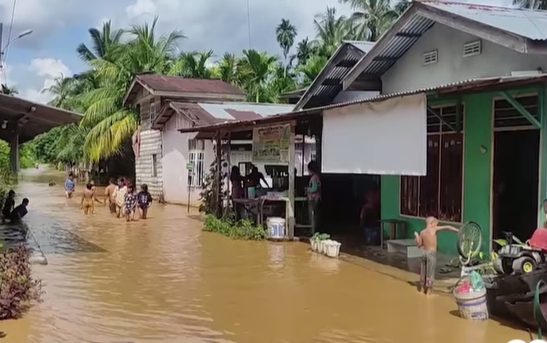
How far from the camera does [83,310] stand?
8719 mm

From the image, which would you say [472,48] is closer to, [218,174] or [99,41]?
[218,174]

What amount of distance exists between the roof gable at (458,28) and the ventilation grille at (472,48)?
56 cm

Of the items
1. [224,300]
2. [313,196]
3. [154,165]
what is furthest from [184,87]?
[224,300]

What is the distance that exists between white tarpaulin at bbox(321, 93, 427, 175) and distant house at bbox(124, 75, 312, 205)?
965 cm

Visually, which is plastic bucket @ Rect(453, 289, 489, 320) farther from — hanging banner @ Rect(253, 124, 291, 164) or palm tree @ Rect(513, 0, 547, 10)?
palm tree @ Rect(513, 0, 547, 10)

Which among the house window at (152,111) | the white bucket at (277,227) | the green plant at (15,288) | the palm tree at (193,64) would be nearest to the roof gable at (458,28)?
the white bucket at (277,227)

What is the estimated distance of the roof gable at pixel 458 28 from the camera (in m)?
10.6

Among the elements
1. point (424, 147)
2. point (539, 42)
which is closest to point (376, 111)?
point (424, 147)

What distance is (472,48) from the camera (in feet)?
42.0

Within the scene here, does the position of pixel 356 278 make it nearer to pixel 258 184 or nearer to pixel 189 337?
pixel 189 337

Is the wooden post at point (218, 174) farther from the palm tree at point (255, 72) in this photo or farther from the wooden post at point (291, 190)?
the palm tree at point (255, 72)

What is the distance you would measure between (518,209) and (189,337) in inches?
277

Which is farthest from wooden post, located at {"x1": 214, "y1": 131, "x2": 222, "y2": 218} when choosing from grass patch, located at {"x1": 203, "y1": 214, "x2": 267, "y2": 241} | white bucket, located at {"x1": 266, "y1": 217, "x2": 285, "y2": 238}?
white bucket, located at {"x1": 266, "y1": 217, "x2": 285, "y2": 238}

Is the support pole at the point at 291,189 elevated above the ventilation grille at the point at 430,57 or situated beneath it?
situated beneath
